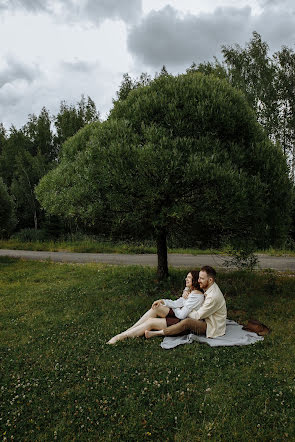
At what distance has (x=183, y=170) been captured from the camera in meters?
8.16

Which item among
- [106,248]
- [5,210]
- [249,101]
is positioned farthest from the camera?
[249,101]

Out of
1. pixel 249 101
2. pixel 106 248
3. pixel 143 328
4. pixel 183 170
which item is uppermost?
pixel 249 101

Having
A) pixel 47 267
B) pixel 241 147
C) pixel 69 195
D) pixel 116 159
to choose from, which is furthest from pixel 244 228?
pixel 47 267

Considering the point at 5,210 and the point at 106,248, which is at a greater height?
the point at 5,210

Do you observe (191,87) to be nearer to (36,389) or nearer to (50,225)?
(36,389)

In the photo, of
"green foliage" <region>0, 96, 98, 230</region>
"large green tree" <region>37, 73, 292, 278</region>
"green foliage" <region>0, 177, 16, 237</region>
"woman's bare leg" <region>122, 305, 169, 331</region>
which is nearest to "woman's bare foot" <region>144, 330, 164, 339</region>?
"woman's bare leg" <region>122, 305, 169, 331</region>

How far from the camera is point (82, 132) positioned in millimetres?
11352

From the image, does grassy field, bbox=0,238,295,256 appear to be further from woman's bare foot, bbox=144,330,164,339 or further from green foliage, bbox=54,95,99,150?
green foliage, bbox=54,95,99,150

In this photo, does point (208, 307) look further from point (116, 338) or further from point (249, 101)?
point (249, 101)

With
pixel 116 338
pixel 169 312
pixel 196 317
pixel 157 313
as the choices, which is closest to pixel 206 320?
pixel 196 317

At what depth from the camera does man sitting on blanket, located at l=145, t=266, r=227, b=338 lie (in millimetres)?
6906

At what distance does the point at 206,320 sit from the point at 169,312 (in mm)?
838

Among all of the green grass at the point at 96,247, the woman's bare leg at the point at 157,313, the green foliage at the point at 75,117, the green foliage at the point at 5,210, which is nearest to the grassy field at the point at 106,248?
the green grass at the point at 96,247

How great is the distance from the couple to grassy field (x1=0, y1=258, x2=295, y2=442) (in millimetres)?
304
